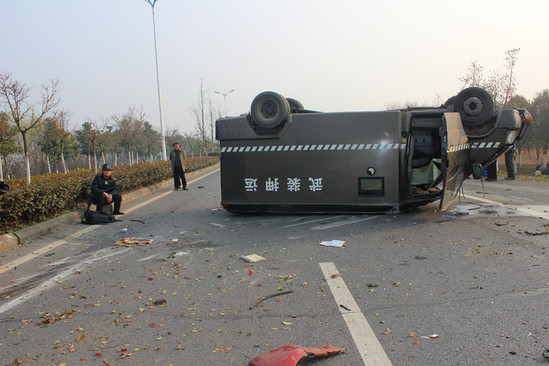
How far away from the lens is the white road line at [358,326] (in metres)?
2.73

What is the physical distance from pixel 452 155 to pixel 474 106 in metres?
1.41

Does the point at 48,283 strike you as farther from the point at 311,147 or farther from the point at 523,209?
the point at 523,209

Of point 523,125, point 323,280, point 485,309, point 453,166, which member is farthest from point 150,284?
point 523,125

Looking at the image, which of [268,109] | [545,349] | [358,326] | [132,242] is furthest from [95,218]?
[545,349]

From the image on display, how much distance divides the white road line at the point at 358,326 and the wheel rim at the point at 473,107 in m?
5.03

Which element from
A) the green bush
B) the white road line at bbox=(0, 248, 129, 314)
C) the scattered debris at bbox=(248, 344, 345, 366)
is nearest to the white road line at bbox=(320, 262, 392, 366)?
the scattered debris at bbox=(248, 344, 345, 366)

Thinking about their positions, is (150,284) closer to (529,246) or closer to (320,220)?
(320,220)

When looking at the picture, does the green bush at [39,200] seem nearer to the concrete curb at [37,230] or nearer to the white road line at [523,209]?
the concrete curb at [37,230]

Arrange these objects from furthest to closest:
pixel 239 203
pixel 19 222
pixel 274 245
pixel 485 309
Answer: pixel 239 203 < pixel 19 222 < pixel 274 245 < pixel 485 309

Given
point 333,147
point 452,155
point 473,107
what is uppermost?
point 473,107

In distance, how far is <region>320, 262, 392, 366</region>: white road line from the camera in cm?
273

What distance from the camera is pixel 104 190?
8.89 meters

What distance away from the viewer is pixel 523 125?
7770mm

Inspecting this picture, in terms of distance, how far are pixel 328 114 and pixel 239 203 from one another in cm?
255
